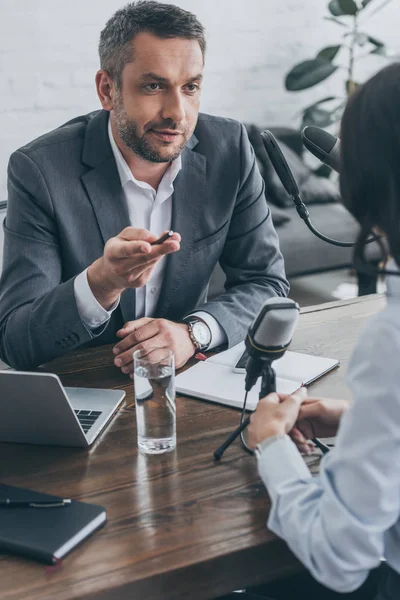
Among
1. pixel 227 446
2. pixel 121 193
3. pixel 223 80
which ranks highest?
pixel 121 193

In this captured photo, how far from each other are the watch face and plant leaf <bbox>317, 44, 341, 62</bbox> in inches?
117

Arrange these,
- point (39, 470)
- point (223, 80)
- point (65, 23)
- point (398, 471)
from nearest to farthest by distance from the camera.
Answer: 1. point (398, 471)
2. point (39, 470)
3. point (65, 23)
4. point (223, 80)

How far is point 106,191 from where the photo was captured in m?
1.71

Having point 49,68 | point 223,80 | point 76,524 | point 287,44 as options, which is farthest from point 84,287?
point 287,44

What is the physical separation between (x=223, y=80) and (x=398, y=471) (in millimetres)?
3649

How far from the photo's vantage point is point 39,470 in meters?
1.08

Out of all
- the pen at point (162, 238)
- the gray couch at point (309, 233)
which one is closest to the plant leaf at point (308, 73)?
the gray couch at point (309, 233)

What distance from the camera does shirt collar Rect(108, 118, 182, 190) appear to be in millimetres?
1759

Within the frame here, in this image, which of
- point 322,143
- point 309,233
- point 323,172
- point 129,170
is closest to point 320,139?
point 322,143

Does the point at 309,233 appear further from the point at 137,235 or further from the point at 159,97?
the point at 137,235

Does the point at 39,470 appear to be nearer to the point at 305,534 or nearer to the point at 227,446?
the point at 227,446

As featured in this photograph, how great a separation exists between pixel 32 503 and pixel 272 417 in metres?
0.32

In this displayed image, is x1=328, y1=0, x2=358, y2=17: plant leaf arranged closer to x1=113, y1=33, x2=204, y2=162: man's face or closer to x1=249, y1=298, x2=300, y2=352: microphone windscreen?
x1=113, y1=33, x2=204, y2=162: man's face

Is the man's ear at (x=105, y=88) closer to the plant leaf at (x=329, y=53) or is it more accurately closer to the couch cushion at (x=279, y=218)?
the couch cushion at (x=279, y=218)
